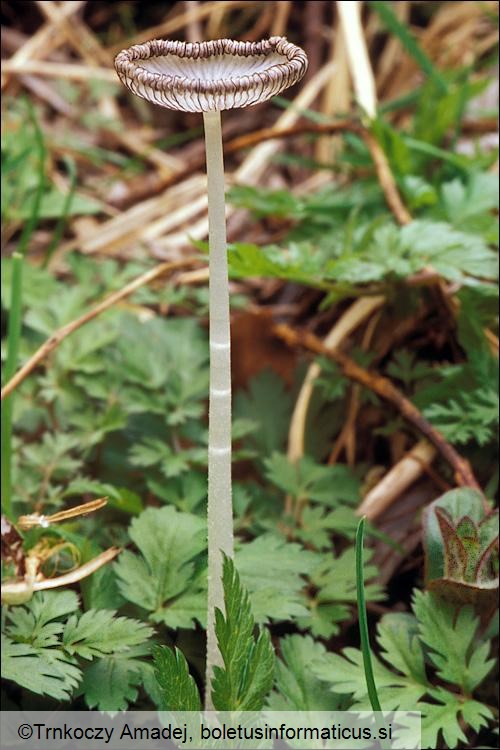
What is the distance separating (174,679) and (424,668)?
0.39m

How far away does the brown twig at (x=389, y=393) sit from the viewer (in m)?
1.37

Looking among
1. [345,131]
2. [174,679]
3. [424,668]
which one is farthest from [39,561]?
[345,131]

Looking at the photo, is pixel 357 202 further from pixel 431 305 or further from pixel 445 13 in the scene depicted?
A: pixel 445 13

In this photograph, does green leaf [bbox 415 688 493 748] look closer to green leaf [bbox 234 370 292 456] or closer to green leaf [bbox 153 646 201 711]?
green leaf [bbox 153 646 201 711]

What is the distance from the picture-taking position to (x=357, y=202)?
6.13 ft

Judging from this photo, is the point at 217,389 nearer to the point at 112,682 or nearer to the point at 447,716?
the point at 112,682

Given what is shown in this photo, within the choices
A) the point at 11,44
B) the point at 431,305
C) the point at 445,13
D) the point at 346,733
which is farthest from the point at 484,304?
the point at 11,44

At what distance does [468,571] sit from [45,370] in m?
0.86

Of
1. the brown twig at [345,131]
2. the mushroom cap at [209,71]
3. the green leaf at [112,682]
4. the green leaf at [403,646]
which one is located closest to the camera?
the mushroom cap at [209,71]

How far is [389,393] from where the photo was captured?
153 cm

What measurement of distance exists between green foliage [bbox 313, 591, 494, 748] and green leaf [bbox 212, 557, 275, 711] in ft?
0.58

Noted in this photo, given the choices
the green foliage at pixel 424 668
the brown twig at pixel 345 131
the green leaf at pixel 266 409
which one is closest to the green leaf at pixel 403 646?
the green foliage at pixel 424 668

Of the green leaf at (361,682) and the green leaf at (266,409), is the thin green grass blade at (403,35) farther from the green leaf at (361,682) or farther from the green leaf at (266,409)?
the green leaf at (361,682)

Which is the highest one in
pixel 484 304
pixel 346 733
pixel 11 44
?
pixel 11 44
